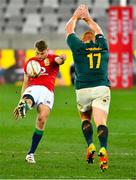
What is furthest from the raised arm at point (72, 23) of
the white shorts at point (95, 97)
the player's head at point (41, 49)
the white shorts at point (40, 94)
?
the white shorts at point (40, 94)

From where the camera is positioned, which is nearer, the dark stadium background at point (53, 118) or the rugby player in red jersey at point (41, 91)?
the dark stadium background at point (53, 118)

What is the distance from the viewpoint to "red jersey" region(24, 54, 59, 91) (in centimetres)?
1338

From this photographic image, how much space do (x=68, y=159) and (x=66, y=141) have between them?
2948 millimetres

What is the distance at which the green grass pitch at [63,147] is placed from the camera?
11.9 meters

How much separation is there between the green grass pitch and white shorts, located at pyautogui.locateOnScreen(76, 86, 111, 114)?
0.93m

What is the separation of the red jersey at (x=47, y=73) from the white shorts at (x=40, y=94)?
11 centimetres

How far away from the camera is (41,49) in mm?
13320

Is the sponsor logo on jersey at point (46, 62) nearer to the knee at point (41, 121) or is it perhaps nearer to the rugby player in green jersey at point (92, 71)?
the rugby player in green jersey at point (92, 71)

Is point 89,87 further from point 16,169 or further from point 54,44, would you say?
point 54,44

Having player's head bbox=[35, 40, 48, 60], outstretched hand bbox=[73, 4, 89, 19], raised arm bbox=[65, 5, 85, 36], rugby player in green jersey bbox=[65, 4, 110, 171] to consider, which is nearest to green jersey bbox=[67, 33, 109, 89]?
rugby player in green jersey bbox=[65, 4, 110, 171]

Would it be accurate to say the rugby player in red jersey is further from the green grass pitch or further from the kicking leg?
the green grass pitch

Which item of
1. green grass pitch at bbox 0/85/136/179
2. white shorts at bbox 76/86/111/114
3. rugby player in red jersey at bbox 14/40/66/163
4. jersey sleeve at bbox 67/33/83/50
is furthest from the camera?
rugby player in red jersey at bbox 14/40/66/163

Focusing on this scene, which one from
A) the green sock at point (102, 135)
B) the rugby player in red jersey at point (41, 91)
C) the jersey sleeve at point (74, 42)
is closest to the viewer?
the green sock at point (102, 135)

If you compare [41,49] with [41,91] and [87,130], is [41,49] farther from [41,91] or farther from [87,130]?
[87,130]
